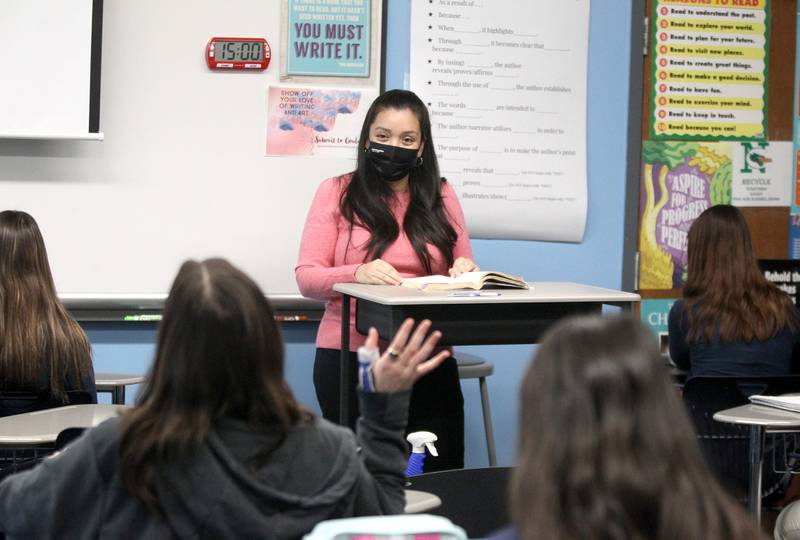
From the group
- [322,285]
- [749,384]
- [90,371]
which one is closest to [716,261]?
[749,384]

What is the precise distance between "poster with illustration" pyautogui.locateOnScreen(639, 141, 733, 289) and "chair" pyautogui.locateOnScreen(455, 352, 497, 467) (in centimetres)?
95

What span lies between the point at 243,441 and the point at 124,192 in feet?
8.66

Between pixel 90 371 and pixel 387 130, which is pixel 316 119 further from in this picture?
pixel 90 371

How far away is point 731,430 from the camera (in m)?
3.08

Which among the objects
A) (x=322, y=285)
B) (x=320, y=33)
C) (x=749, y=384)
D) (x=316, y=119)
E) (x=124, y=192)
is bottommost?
(x=749, y=384)

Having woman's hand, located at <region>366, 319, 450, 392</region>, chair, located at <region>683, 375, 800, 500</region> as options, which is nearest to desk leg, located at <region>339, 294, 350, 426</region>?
chair, located at <region>683, 375, 800, 500</region>

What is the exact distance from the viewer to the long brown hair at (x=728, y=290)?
3.41 m

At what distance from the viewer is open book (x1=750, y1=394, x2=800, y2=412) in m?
2.66

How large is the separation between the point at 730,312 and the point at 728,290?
0.08 meters

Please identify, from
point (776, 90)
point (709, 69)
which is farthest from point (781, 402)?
point (776, 90)

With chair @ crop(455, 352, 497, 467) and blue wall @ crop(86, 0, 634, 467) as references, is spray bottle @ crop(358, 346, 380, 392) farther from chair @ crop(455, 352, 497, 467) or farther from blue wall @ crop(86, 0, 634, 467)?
blue wall @ crop(86, 0, 634, 467)

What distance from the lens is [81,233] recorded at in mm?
3855

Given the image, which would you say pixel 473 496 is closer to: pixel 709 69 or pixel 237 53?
pixel 237 53

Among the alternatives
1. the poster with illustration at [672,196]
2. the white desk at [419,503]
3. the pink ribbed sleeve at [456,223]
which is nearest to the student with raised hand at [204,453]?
the white desk at [419,503]
